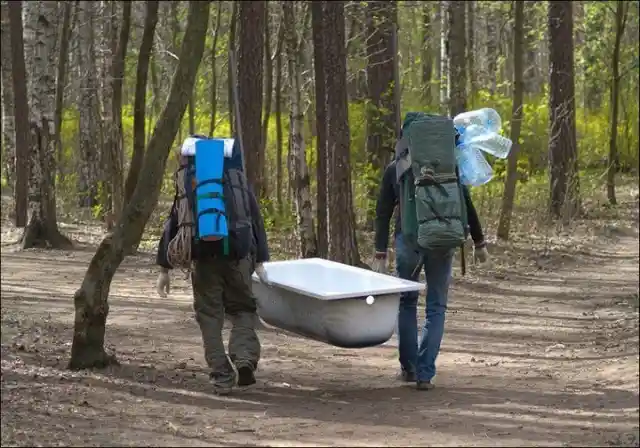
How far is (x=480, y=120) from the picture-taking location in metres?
8.20

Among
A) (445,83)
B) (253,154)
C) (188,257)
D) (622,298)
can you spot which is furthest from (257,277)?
(445,83)

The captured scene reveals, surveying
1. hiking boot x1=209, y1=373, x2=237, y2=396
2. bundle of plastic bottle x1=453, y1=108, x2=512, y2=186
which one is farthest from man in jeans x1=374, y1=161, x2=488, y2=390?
hiking boot x1=209, y1=373, x2=237, y2=396

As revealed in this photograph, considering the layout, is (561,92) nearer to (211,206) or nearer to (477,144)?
(477,144)

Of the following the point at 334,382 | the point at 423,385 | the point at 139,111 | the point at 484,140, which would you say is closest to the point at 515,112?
the point at 139,111

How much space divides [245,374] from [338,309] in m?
0.81

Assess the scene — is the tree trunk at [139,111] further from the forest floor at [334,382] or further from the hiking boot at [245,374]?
the hiking boot at [245,374]

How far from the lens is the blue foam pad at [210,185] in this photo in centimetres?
733

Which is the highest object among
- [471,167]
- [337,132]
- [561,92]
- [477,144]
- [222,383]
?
[561,92]

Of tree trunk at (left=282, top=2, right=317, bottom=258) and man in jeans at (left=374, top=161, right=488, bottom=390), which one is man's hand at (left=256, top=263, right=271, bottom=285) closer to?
man in jeans at (left=374, top=161, right=488, bottom=390)

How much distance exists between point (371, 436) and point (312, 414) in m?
0.80

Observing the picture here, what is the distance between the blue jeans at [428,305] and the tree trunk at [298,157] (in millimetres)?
6146

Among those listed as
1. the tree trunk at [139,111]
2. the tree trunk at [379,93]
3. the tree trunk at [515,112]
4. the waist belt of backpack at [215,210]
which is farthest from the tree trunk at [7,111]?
the waist belt of backpack at [215,210]

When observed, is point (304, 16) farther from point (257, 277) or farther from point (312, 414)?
point (312, 414)

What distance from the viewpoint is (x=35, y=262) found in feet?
51.1
